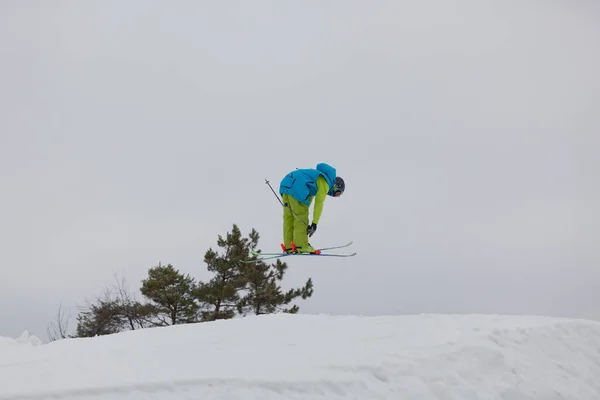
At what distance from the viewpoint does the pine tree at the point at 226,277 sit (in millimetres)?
18844

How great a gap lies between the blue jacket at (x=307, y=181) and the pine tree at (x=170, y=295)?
1013cm

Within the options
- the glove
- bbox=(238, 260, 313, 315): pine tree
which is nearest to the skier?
the glove

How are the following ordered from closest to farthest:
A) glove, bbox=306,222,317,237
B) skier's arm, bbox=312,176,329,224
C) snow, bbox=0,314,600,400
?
snow, bbox=0,314,600,400, skier's arm, bbox=312,176,329,224, glove, bbox=306,222,317,237

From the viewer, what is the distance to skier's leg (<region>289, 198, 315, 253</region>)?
33.4 ft

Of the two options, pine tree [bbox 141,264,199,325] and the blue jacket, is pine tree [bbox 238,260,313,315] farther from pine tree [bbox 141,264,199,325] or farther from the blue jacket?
the blue jacket

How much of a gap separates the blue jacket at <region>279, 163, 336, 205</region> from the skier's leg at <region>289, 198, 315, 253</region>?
0.14 m

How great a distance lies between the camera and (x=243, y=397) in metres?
4.54

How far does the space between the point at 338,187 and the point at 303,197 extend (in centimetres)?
75

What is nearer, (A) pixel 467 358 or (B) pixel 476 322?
(A) pixel 467 358

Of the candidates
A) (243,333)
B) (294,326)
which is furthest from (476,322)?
(243,333)

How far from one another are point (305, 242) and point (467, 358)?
4.83m

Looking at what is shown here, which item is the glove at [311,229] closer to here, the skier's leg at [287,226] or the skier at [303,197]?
the skier at [303,197]

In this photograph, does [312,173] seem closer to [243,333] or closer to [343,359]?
[243,333]

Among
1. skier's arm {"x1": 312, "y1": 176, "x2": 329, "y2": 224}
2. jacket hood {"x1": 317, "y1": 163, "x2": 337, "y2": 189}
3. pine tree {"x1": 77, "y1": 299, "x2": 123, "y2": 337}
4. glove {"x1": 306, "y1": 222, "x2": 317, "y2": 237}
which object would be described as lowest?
pine tree {"x1": 77, "y1": 299, "x2": 123, "y2": 337}
